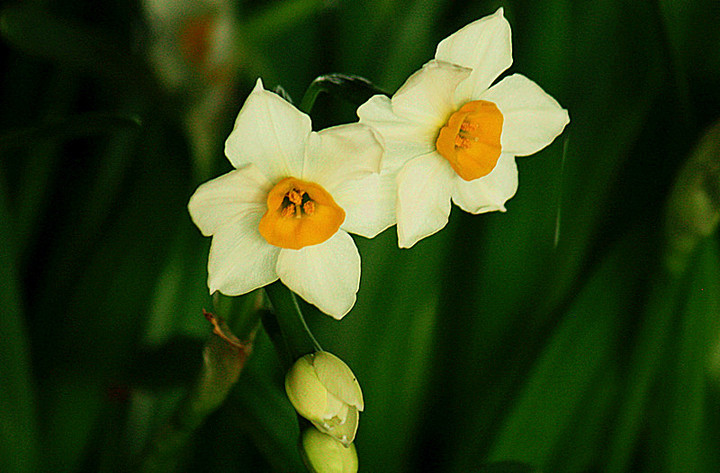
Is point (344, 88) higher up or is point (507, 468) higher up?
point (344, 88)

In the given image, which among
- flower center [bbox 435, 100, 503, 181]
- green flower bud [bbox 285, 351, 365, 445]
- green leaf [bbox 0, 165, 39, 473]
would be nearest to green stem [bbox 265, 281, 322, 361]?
green flower bud [bbox 285, 351, 365, 445]

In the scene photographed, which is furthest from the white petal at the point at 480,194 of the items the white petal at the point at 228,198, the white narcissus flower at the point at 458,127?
the white petal at the point at 228,198

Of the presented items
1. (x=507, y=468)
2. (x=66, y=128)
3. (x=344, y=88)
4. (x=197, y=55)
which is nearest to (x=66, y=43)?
(x=197, y=55)

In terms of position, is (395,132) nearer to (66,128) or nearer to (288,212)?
(288,212)

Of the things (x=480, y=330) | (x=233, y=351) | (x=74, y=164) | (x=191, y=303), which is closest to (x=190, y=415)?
(x=233, y=351)

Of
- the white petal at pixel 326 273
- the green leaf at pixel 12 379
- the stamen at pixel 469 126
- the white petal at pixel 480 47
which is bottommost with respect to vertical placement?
the green leaf at pixel 12 379

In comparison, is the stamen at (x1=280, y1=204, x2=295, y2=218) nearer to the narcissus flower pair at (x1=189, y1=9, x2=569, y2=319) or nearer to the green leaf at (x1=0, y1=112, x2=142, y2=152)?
the narcissus flower pair at (x1=189, y1=9, x2=569, y2=319)

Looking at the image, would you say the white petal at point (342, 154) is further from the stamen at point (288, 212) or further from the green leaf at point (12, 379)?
the green leaf at point (12, 379)
